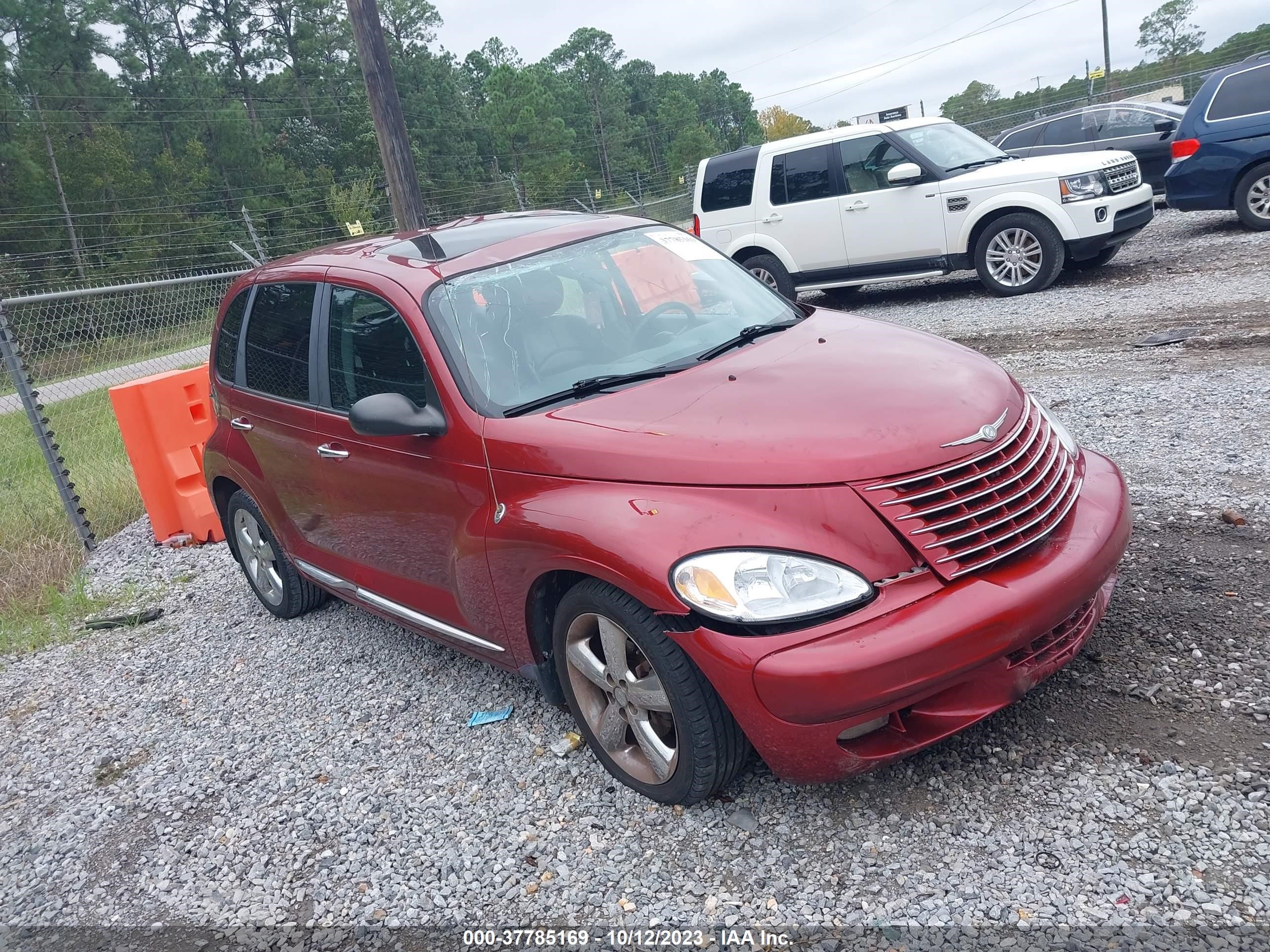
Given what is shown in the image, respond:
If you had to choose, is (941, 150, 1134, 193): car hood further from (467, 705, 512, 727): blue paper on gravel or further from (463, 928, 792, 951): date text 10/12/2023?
(463, 928, 792, 951): date text 10/12/2023

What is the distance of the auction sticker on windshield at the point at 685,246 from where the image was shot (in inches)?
171

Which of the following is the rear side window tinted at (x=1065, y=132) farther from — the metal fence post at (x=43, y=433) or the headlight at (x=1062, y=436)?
the metal fence post at (x=43, y=433)

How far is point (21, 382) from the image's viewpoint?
23.1 feet

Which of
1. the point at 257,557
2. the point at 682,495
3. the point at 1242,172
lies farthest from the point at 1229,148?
the point at 257,557

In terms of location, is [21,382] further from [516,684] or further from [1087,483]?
[1087,483]

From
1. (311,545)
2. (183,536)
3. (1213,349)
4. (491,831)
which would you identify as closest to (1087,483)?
(491,831)

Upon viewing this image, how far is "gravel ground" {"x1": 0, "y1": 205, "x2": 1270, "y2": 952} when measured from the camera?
100 inches

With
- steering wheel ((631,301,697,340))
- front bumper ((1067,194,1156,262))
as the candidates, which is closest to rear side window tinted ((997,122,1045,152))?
front bumper ((1067,194,1156,262))

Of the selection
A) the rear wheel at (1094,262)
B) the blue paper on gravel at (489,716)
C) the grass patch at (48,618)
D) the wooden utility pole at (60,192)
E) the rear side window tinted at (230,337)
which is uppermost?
the wooden utility pole at (60,192)

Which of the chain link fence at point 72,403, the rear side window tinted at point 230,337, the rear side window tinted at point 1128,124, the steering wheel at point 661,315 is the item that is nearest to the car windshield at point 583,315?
the steering wheel at point 661,315

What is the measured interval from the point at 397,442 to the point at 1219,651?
3027 mm

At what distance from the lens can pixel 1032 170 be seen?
9938mm

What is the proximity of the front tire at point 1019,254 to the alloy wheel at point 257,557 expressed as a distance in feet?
26.8

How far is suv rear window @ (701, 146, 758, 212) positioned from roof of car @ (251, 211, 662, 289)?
763 cm
